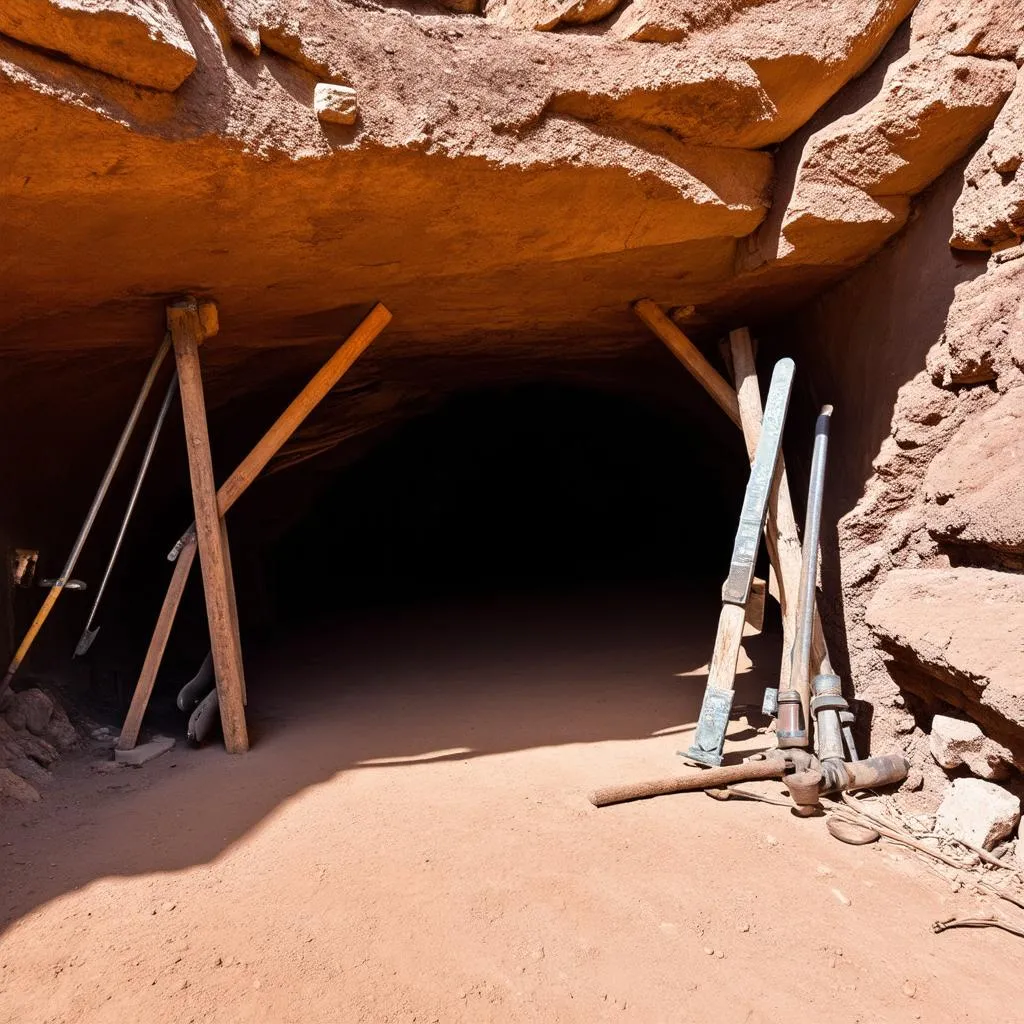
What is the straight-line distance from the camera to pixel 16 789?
3.81 meters

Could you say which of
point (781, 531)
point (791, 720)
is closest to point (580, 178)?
point (781, 531)

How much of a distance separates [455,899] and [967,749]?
1935 millimetres

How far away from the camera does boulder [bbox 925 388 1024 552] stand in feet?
11.0

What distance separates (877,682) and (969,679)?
0.99 metres

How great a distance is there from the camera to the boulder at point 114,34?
296cm

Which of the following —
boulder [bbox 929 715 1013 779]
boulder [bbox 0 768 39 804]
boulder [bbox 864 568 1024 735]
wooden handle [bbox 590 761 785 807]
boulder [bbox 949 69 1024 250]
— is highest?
boulder [bbox 949 69 1024 250]

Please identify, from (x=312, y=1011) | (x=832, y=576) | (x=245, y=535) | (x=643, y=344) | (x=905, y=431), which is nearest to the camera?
(x=312, y=1011)

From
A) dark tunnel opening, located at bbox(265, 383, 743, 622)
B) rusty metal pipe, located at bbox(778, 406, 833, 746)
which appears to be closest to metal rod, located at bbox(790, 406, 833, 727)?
rusty metal pipe, located at bbox(778, 406, 833, 746)

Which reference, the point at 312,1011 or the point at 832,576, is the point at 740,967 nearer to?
the point at 312,1011

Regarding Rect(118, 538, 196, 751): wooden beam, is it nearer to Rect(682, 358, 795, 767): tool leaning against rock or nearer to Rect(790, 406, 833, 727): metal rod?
Rect(682, 358, 795, 767): tool leaning against rock

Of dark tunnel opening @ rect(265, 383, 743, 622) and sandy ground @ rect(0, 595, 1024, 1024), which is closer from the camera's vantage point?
sandy ground @ rect(0, 595, 1024, 1024)

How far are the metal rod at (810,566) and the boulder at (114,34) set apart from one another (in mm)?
3336

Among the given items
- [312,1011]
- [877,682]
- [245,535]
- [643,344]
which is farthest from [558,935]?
[245,535]

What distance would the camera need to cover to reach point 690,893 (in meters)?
2.96
